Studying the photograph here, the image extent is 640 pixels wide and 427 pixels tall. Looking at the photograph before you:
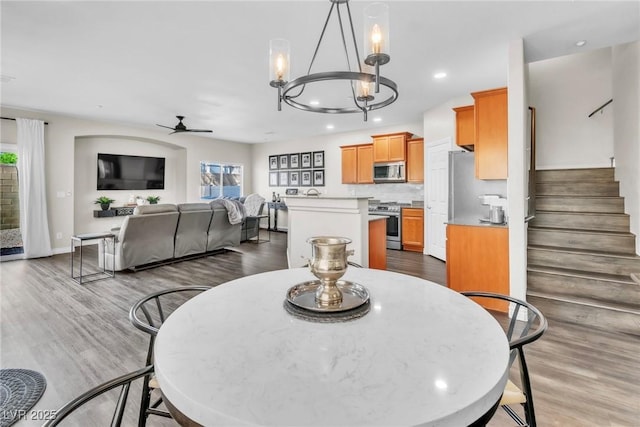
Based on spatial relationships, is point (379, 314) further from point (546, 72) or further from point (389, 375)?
point (546, 72)

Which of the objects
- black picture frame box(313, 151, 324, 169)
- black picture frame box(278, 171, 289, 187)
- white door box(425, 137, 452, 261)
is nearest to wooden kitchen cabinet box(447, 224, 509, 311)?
white door box(425, 137, 452, 261)

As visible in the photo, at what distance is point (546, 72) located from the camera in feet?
16.5

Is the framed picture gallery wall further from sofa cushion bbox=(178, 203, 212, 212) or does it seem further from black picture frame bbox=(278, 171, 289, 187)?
sofa cushion bbox=(178, 203, 212, 212)

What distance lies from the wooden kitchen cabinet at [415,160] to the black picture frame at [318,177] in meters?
2.64

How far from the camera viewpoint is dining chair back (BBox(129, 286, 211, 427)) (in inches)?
46.5

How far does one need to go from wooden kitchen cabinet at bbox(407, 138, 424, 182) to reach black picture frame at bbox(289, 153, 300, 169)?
11.4ft

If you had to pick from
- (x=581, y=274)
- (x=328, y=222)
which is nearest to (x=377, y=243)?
(x=328, y=222)

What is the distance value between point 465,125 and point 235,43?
9.38 ft

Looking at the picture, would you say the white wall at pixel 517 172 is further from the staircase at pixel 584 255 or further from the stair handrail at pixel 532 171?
the stair handrail at pixel 532 171

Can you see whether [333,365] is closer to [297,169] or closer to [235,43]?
[235,43]

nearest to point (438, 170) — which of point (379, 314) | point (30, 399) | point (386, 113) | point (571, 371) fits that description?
point (386, 113)

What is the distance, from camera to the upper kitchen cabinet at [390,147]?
21.3ft

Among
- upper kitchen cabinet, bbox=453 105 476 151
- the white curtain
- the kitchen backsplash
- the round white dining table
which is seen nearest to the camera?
the round white dining table

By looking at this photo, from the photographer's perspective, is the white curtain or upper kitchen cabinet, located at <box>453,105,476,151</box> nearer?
upper kitchen cabinet, located at <box>453,105,476,151</box>
